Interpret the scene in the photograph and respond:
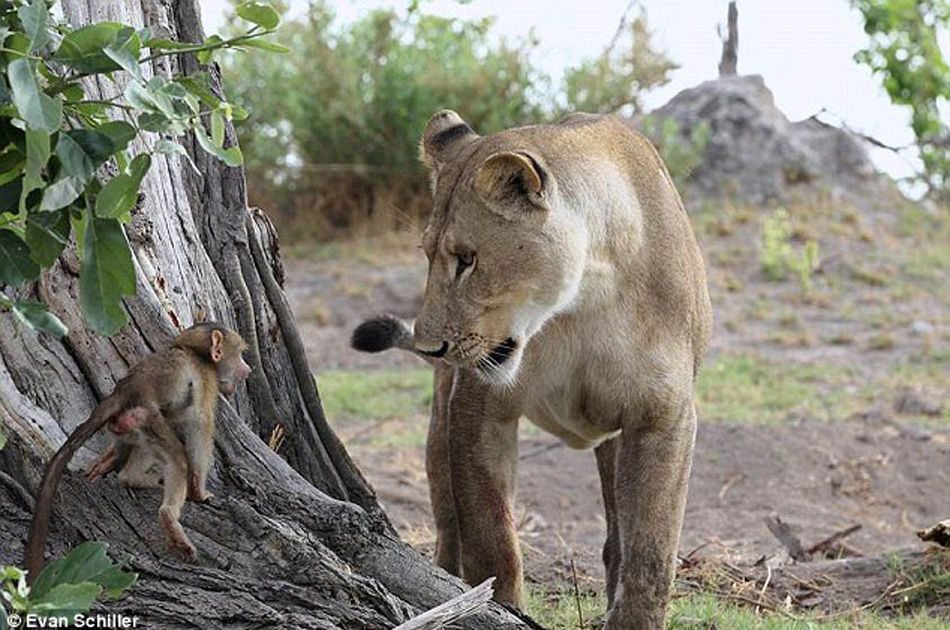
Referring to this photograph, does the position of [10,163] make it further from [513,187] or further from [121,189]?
[513,187]

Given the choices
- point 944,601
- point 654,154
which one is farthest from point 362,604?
point 944,601

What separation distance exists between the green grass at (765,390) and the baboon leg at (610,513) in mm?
4337

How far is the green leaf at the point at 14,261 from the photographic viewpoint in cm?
307

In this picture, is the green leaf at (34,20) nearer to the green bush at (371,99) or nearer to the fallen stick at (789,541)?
the fallen stick at (789,541)

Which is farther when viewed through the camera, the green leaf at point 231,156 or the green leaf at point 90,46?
the green leaf at point 231,156

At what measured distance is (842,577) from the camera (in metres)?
5.94

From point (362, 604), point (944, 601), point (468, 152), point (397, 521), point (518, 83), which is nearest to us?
point (362, 604)

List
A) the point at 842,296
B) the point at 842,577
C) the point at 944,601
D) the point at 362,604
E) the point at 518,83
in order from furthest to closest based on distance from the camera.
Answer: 1. the point at 518,83
2. the point at 842,296
3. the point at 842,577
4. the point at 944,601
5. the point at 362,604

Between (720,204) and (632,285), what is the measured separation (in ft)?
36.2

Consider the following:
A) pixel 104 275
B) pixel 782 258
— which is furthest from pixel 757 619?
pixel 782 258

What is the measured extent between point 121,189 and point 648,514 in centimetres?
210

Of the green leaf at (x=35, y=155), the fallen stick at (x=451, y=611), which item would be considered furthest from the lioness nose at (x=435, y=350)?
the green leaf at (x=35, y=155)

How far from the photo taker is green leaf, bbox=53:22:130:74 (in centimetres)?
292

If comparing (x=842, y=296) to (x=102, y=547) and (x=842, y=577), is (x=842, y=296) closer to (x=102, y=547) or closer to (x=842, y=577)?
(x=842, y=577)
